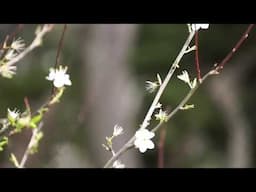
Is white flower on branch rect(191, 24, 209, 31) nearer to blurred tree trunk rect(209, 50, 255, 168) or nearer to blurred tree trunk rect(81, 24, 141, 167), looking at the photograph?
blurred tree trunk rect(81, 24, 141, 167)

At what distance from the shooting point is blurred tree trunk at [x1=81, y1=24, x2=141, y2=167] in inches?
388

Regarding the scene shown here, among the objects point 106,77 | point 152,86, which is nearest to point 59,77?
point 152,86

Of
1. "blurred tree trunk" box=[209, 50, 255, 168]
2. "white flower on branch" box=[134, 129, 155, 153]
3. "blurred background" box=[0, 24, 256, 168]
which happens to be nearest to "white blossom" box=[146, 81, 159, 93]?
"white flower on branch" box=[134, 129, 155, 153]

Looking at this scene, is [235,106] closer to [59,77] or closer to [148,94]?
[148,94]

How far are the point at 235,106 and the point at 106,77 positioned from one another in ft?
9.56

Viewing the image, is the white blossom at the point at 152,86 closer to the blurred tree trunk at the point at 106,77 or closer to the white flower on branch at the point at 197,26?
the white flower on branch at the point at 197,26

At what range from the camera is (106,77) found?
10438mm

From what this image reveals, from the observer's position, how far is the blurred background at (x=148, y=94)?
10219 mm
